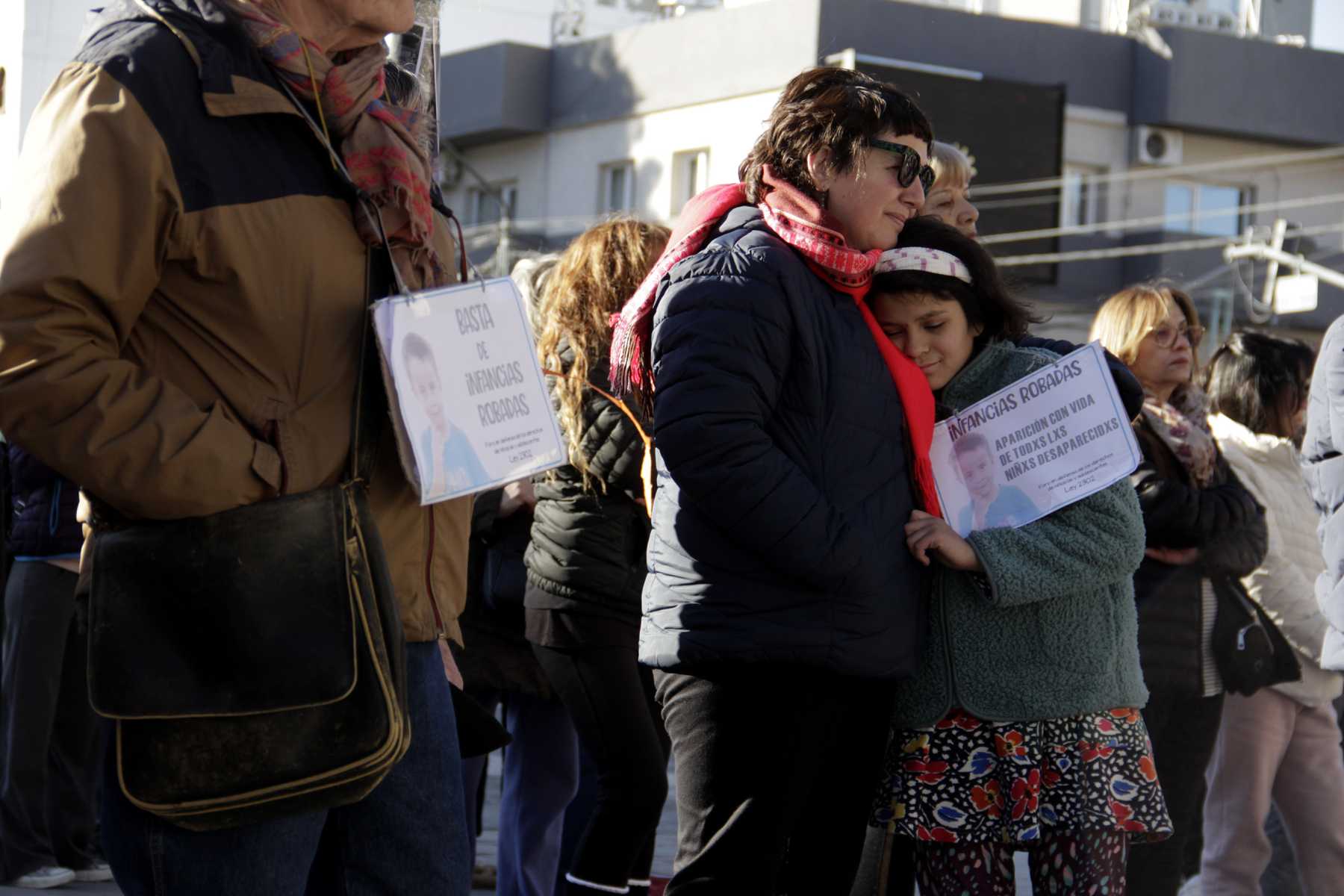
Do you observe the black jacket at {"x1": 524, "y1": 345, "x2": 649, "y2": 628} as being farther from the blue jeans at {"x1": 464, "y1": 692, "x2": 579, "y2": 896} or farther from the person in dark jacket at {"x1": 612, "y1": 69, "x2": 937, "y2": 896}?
the person in dark jacket at {"x1": 612, "y1": 69, "x2": 937, "y2": 896}

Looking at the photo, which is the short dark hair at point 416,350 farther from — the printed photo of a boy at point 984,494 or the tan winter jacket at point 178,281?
the printed photo of a boy at point 984,494

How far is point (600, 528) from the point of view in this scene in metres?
4.80

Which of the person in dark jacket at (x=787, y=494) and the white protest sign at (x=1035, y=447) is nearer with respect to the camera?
the person in dark jacket at (x=787, y=494)

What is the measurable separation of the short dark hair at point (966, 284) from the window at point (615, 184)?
30.9 metres

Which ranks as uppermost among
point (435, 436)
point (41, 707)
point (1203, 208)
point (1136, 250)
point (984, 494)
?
point (435, 436)

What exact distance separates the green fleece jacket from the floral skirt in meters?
0.06

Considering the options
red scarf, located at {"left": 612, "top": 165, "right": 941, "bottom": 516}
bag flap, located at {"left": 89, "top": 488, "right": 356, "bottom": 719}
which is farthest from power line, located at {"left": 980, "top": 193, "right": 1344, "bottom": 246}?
bag flap, located at {"left": 89, "top": 488, "right": 356, "bottom": 719}

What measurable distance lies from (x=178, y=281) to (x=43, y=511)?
401 cm

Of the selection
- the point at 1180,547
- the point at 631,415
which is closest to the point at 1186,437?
the point at 1180,547

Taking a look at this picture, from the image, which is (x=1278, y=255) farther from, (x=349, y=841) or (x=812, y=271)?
(x=349, y=841)

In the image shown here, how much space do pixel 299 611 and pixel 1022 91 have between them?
30.7m

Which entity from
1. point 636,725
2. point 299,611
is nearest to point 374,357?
point 299,611

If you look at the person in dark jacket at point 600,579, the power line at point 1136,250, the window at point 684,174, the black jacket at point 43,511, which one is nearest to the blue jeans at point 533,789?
the person in dark jacket at point 600,579

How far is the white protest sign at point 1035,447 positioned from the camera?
348 cm
